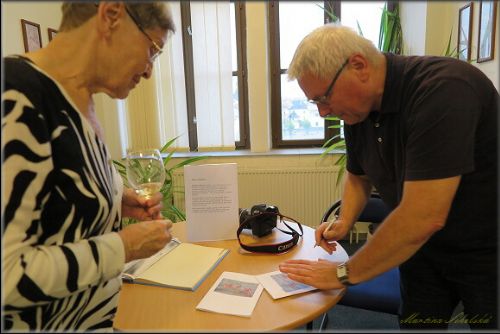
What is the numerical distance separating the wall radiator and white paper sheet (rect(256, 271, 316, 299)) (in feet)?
6.66

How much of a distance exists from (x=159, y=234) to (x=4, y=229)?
297mm

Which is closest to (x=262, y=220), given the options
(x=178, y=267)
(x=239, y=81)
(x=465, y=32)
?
(x=178, y=267)

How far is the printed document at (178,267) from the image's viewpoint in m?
1.07

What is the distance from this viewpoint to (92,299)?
73 centimetres

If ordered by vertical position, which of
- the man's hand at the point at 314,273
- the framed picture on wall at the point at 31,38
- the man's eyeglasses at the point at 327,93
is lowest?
the man's hand at the point at 314,273

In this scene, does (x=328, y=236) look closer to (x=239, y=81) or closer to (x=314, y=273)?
(x=314, y=273)

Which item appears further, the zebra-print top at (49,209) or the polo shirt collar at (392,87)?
the polo shirt collar at (392,87)

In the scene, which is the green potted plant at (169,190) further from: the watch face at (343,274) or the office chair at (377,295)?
the watch face at (343,274)

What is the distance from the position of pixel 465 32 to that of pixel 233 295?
237cm

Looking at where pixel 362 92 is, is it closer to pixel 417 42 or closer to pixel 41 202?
pixel 41 202

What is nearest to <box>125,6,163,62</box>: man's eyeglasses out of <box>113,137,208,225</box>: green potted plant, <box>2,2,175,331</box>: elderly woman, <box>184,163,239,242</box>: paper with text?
<box>2,2,175,331</box>: elderly woman

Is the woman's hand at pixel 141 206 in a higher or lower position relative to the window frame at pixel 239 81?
lower

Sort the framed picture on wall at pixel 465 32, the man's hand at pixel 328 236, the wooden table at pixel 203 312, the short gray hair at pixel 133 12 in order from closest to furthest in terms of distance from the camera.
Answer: the short gray hair at pixel 133 12 < the wooden table at pixel 203 312 < the man's hand at pixel 328 236 < the framed picture on wall at pixel 465 32

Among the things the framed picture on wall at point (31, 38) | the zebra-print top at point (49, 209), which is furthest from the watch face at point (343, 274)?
the framed picture on wall at point (31, 38)
